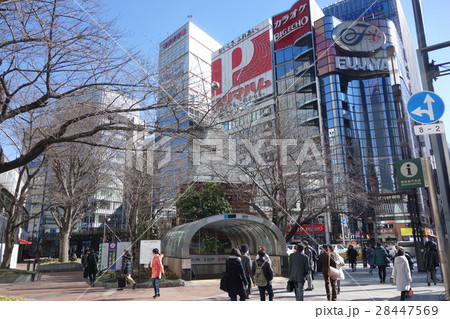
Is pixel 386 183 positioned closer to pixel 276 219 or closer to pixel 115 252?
pixel 276 219

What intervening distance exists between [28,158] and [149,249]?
7132 mm

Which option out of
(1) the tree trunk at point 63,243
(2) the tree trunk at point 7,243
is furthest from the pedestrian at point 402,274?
(1) the tree trunk at point 63,243

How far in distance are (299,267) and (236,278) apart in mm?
1776

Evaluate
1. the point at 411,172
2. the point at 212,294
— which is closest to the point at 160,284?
the point at 212,294

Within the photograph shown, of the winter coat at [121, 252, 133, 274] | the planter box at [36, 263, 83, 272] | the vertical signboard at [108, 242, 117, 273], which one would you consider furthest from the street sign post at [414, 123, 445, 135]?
the planter box at [36, 263, 83, 272]

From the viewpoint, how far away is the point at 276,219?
55.6 ft

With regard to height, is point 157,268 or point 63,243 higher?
point 63,243

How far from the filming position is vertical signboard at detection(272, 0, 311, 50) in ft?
205

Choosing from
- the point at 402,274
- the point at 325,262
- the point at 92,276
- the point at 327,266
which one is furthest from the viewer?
the point at 92,276

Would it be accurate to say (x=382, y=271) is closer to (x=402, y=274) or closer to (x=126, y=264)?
(x=402, y=274)

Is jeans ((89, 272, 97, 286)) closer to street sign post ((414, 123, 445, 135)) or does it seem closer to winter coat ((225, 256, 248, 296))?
winter coat ((225, 256, 248, 296))

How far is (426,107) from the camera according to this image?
6895mm

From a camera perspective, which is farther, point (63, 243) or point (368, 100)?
point (368, 100)

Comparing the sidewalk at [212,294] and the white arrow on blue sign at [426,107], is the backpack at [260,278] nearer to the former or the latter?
the sidewalk at [212,294]
